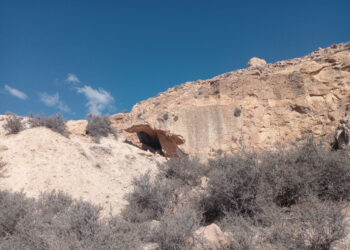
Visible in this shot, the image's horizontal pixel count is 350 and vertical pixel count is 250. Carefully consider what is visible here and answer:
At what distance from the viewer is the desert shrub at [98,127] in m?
13.9

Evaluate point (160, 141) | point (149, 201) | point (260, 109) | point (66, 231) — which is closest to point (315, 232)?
point (66, 231)

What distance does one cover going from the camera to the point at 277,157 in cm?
602

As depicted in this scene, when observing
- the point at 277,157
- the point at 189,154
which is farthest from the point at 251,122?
the point at 277,157

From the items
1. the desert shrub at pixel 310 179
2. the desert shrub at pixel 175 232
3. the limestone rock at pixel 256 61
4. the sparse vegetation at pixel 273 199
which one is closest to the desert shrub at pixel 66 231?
the desert shrub at pixel 175 232

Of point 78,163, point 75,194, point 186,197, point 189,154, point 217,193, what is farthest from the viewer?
point 189,154

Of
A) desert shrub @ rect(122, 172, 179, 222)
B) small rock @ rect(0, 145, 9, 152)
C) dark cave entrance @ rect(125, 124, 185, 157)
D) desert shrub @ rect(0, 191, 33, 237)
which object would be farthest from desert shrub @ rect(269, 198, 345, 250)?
small rock @ rect(0, 145, 9, 152)

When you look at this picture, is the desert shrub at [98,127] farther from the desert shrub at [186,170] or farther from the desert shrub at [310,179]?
the desert shrub at [310,179]

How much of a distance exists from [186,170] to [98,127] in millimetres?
7340

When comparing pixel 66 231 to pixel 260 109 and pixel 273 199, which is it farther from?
pixel 260 109

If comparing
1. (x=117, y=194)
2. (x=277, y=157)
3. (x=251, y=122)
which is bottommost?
(x=117, y=194)

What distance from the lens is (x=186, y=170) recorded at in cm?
963

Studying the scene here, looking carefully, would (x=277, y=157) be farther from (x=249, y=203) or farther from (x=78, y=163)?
(x=78, y=163)

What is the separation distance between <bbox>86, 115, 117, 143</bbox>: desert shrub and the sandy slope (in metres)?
0.66

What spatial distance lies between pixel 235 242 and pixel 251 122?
8.26m
